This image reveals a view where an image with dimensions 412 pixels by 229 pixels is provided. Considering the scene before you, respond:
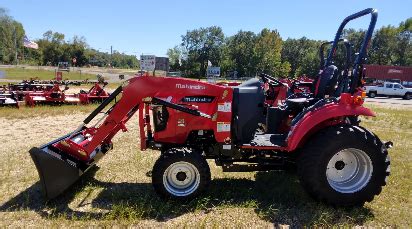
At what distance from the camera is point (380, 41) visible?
7800 centimetres

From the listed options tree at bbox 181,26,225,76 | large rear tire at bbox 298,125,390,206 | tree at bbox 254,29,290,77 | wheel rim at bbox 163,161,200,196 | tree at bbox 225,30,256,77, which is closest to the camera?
large rear tire at bbox 298,125,390,206

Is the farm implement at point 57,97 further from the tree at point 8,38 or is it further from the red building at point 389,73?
the tree at point 8,38

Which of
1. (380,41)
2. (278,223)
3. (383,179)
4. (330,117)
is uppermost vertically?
(380,41)

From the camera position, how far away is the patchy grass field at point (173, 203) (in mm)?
4113

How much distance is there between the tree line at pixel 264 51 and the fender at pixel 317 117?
61353 mm

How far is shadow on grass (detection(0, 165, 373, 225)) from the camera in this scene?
4.21 metres

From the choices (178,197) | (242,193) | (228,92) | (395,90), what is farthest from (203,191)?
(395,90)

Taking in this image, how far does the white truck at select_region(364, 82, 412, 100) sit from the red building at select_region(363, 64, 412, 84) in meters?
21.1

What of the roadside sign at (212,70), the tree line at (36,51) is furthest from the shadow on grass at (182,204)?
the tree line at (36,51)

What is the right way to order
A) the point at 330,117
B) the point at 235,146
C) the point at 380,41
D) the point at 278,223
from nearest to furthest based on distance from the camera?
the point at 278,223, the point at 330,117, the point at 235,146, the point at 380,41

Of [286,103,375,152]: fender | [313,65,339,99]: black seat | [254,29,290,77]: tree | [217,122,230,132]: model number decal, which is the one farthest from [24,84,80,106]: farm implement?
[254,29,290,77]: tree

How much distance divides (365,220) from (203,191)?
1.93m

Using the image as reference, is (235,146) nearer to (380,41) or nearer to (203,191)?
(203,191)

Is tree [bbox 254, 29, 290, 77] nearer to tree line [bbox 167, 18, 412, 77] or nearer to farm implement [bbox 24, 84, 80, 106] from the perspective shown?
tree line [bbox 167, 18, 412, 77]
